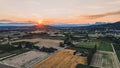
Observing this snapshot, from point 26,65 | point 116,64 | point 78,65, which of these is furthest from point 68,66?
point 116,64

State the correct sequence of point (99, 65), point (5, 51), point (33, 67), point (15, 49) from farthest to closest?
point (15, 49), point (5, 51), point (99, 65), point (33, 67)

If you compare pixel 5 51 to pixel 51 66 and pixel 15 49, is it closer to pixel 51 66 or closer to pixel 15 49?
pixel 15 49

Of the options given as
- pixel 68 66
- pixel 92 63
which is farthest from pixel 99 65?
pixel 68 66

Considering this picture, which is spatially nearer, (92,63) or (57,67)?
(57,67)

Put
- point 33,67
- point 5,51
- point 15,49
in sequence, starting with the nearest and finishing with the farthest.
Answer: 1. point 33,67
2. point 5,51
3. point 15,49

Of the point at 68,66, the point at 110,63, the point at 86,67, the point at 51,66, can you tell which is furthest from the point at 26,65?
Result: the point at 110,63

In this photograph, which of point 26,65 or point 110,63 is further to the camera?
point 110,63

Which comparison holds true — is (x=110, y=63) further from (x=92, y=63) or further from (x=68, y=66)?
(x=68, y=66)

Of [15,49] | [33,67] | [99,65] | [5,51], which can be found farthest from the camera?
[15,49]
